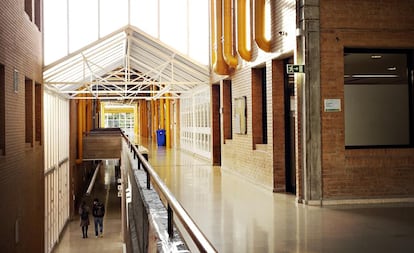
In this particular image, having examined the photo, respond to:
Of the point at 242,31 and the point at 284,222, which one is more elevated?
the point at 242,31

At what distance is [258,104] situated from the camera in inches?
460

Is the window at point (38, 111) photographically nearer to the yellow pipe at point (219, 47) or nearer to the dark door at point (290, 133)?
the yellow pipe at point (219, 47)

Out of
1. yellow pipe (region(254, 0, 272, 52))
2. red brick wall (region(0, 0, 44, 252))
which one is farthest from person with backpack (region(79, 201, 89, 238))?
yellow pipe (region(254, 0, 272, 52))

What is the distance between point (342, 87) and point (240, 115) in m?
4.28

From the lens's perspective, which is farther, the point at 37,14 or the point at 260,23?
the point at 37,14

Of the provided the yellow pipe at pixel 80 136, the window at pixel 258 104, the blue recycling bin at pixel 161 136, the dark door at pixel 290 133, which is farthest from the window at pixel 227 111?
the blue recycling bin at pixel 161 136

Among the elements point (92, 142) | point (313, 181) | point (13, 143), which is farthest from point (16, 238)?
point (92, 142)

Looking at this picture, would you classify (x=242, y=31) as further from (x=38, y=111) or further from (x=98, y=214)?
(x=98, y=214)

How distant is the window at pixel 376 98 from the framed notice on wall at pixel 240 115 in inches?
147

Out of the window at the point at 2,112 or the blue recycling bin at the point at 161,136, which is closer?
the window at the point at 2,112

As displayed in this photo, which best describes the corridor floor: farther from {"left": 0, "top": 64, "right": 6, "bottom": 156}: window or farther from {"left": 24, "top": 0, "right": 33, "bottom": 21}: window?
{"left": 24, "top": 0, "right": 33, "bottom": 21}: window

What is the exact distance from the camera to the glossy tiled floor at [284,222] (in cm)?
568

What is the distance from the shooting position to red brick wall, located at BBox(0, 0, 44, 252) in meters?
9.68

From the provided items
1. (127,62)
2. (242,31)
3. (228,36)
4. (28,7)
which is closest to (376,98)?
(242,31)
